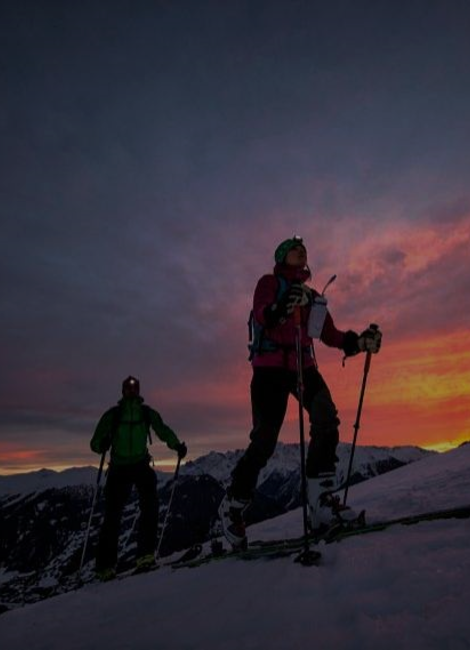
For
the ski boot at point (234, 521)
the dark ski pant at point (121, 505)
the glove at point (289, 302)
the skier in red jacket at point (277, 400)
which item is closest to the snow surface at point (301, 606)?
the ski boot at point (234, 521)

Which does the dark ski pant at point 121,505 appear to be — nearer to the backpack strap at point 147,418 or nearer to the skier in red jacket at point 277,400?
the backpack strap at point 147,418

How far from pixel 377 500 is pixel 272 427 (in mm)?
2750

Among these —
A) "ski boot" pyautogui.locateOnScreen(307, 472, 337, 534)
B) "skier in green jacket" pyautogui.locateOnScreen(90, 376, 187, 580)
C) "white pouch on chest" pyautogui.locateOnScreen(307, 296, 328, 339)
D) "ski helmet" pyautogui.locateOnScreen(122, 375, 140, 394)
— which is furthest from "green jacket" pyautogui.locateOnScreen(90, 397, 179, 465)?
"white pouch on chest" pyautogui.locateOnScreen(307, 296, 328, 339)

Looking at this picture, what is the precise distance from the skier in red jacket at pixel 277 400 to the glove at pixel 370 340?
0.05ft

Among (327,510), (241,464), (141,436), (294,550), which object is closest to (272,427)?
(241,464)

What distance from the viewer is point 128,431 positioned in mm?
8914

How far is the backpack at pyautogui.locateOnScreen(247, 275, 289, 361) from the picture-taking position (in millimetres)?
5855

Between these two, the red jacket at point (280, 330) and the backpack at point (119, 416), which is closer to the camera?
the red jacket at point (280, 330)

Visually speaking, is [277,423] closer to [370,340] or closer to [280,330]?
[280,330]

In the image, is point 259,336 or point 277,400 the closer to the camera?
point 277,400

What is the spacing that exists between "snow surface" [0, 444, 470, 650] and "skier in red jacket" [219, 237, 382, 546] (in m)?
1.00

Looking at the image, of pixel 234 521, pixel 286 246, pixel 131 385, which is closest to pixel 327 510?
pixel 234 521

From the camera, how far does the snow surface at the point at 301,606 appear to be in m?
2.49

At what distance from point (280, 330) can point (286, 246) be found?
1.19 m
